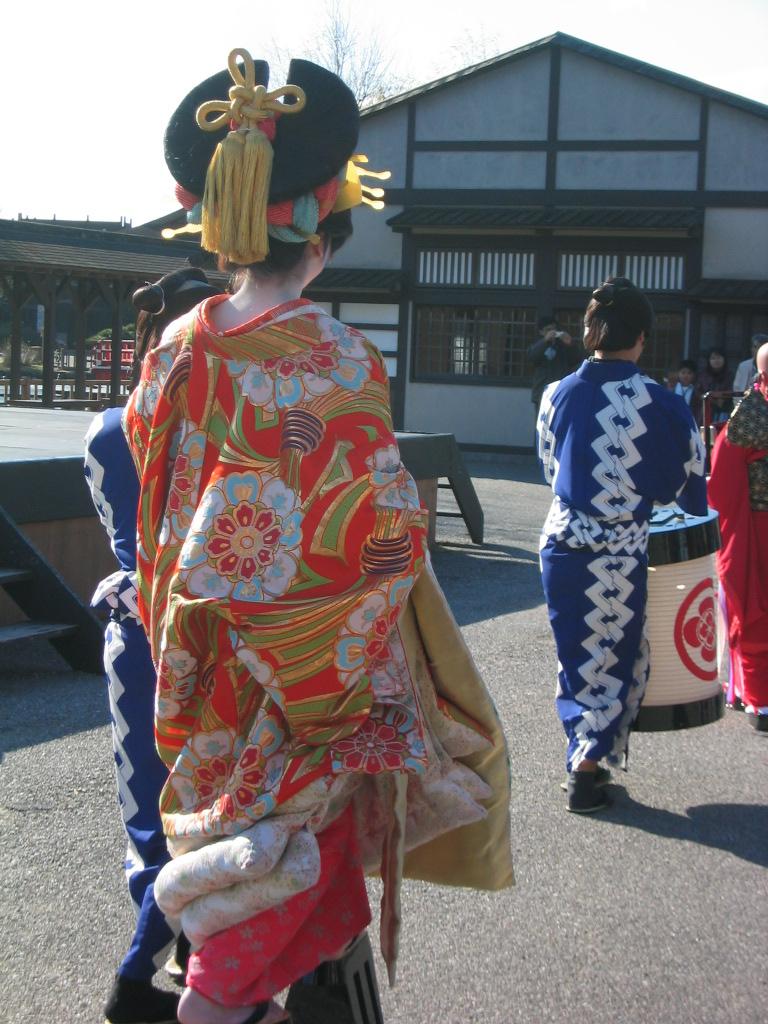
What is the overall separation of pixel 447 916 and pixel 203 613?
1.68m

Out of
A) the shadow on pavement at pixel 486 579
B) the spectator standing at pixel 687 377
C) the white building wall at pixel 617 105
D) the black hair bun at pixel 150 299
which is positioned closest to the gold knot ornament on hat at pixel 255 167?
the black hair bun at pixel 150 299

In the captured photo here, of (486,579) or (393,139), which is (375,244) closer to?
(393,139)

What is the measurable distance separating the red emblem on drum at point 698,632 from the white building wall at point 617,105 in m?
15.4

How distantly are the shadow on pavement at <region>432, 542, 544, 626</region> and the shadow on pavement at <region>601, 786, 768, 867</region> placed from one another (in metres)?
3.07

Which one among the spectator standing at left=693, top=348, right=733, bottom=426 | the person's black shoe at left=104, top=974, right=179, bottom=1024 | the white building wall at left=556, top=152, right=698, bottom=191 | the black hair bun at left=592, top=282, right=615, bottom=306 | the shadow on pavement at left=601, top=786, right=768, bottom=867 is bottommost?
the shadow on pavement at left=601, top=786, right=768, bottom=867

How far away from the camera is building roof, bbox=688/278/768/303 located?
17547mm

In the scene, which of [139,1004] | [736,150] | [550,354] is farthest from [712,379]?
[139,1004]

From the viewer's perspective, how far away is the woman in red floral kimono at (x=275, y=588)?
1972mm

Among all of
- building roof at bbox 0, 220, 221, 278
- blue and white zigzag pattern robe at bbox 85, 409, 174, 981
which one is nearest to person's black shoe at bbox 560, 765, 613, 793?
blue and white zigzag pattern robe at bbox 85, 409, 174, 981

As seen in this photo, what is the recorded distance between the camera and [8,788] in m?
4.27

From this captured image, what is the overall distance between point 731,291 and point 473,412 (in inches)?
171

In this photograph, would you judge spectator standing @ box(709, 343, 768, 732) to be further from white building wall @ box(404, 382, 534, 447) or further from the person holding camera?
white building wall @ box(404, 382, 534, 447)

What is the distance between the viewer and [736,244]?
18.0 m

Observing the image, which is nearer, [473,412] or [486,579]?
[486,579]
